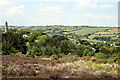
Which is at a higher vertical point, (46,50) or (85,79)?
(85,79)

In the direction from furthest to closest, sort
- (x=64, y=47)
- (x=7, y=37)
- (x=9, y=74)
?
1. (x=64, y=47)
2. (x=7, y=37)
3. (x=9, y=74)

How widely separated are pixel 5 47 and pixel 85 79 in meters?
60.8

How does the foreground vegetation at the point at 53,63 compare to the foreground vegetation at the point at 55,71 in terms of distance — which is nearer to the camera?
the foreground vegetation at the point at 55,71

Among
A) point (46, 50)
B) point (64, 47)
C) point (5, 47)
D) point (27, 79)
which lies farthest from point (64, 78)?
point (64, 47)

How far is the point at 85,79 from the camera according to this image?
11312 millimetres

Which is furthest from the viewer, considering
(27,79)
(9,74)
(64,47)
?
(64,47)

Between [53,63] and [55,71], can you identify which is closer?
[55,71]

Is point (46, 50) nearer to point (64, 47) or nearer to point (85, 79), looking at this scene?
point (64, 47)

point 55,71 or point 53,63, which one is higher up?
point 55,71

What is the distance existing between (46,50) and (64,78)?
69.8m

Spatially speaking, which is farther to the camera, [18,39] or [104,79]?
[18,39]

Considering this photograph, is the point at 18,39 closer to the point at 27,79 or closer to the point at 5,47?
the point at 5,47

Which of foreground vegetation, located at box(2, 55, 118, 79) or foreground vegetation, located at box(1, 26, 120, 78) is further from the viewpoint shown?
foreground vegetation, located at box(1, 26, 120, 78)

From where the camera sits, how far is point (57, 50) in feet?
282
